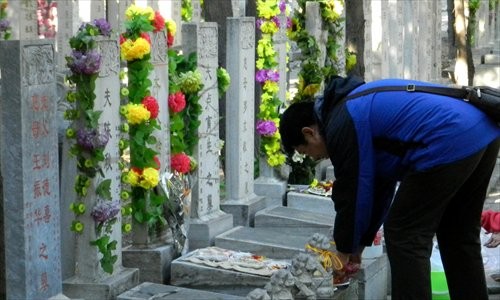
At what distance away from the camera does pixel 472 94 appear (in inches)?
212

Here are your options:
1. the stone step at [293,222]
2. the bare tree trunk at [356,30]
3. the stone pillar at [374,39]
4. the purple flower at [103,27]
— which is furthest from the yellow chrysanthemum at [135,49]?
the stone pillar at [374,39]

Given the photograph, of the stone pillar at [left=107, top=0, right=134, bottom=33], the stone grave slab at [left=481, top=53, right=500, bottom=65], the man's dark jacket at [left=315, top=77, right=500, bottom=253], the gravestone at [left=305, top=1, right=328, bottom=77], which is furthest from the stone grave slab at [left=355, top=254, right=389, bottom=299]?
the stone grave slab at [left=481, top=53, right=500, bottom=65]

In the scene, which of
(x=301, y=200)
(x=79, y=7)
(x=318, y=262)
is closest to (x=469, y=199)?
(x=318, y=262)

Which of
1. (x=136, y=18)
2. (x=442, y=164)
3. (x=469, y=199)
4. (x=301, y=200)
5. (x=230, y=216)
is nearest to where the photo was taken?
(x=442, y=164)

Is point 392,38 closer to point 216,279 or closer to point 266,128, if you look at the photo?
point 266,128

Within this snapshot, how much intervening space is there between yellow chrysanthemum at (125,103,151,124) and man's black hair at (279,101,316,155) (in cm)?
143

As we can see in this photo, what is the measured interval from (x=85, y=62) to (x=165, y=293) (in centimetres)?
141

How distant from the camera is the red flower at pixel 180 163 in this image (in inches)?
282

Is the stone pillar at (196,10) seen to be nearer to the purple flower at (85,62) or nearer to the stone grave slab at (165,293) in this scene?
the stone grave slab at (165,293)

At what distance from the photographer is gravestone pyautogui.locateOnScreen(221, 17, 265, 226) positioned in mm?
8039

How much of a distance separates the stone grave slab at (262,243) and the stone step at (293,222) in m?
0.31

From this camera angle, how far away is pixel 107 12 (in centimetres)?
1781

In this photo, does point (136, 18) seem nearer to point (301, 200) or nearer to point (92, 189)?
point (92, 189)

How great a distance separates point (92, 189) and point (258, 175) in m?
3.09
